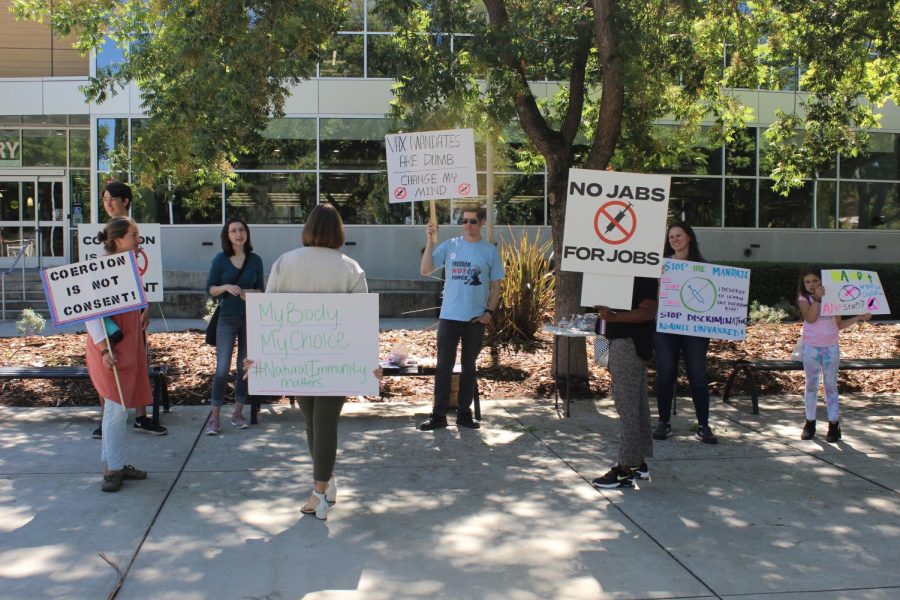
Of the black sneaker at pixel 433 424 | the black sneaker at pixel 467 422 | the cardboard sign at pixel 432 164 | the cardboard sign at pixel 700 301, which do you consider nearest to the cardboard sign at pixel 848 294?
the cardboard sign at pixel 700 301

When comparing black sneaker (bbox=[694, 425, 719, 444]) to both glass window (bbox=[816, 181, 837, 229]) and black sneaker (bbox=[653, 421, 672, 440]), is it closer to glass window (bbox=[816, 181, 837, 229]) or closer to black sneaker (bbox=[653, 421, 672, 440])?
black sneaker (bbox=[653, 421, 672, 440])

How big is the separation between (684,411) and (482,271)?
2.61 m

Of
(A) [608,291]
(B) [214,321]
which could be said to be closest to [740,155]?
(A) [608,291]

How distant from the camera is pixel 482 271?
7.45m

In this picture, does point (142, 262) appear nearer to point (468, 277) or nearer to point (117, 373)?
point (117, 373)

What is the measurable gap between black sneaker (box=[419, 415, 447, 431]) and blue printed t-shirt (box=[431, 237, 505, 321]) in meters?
0.90

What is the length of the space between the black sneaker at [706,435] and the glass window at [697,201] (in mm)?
13334

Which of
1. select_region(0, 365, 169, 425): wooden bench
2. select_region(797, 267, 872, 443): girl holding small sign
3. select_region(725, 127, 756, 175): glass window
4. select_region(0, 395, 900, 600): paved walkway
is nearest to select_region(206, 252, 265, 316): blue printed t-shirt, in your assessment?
select_region(0, 365, 169, 425): wooden bench

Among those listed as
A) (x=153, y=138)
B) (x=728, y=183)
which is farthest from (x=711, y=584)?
(x=728, y=183)

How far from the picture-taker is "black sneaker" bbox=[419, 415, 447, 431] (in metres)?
7.47

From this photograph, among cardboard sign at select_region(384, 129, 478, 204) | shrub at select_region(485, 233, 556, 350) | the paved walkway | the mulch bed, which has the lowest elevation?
the paved walkway

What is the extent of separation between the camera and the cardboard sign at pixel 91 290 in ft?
19.0

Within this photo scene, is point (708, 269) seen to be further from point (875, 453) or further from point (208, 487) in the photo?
point (208, 487)

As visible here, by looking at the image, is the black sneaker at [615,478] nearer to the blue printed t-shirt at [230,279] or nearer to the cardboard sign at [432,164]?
the cardboard sign at [432,164]
